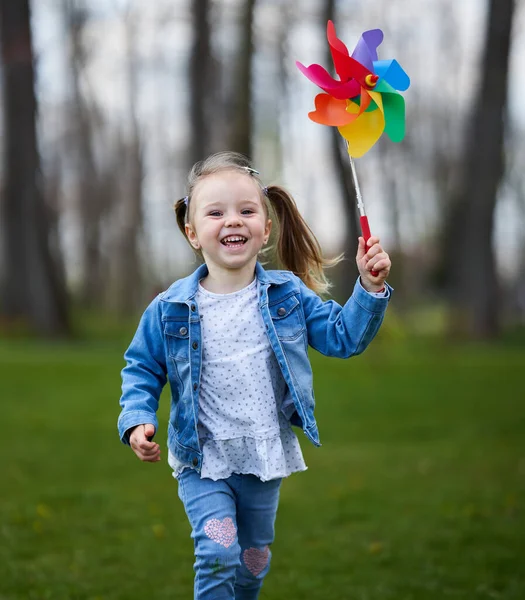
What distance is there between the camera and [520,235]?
1719 inches

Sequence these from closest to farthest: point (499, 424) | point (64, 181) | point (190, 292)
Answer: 1. point (190, 292)
2. point (499, 424)
3. point (64, 181)

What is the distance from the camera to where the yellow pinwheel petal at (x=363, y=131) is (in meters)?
3.46

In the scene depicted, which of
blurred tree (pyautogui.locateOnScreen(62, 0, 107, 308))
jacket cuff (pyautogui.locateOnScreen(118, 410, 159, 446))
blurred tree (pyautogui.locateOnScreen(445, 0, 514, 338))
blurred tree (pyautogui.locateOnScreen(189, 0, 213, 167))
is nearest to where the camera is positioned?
jacket cuff (pyautogui.locateOnScreen(118, 410, 159, 446))

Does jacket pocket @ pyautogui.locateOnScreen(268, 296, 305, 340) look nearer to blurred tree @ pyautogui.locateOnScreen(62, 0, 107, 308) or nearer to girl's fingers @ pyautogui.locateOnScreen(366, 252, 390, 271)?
girl's fingers @ pyautogui.locateOnScreen(366, 252, 390, 271)

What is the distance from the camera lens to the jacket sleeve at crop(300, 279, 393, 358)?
331 centimetres

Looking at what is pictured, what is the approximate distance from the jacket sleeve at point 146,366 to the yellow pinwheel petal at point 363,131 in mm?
930

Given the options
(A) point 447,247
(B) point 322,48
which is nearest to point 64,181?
(A) point 447,247

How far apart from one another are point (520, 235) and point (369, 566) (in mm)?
40388

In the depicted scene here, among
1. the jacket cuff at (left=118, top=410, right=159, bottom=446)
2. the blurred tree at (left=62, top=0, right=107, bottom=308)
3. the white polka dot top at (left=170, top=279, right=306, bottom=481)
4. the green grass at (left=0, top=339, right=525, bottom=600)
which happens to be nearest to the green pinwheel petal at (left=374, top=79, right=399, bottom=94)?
the white polka dot top at (left=170, top=279, right=306, bottom=481)

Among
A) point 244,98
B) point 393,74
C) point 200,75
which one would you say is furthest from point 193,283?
point 200,75

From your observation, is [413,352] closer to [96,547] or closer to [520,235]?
[96,547]

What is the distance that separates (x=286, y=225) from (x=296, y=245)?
10 centimetres

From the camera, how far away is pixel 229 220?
341 centimetres

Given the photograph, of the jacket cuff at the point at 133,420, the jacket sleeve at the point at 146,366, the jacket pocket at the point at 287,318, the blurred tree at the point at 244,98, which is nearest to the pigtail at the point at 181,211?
the jacket sleeve at the point at 146,366
